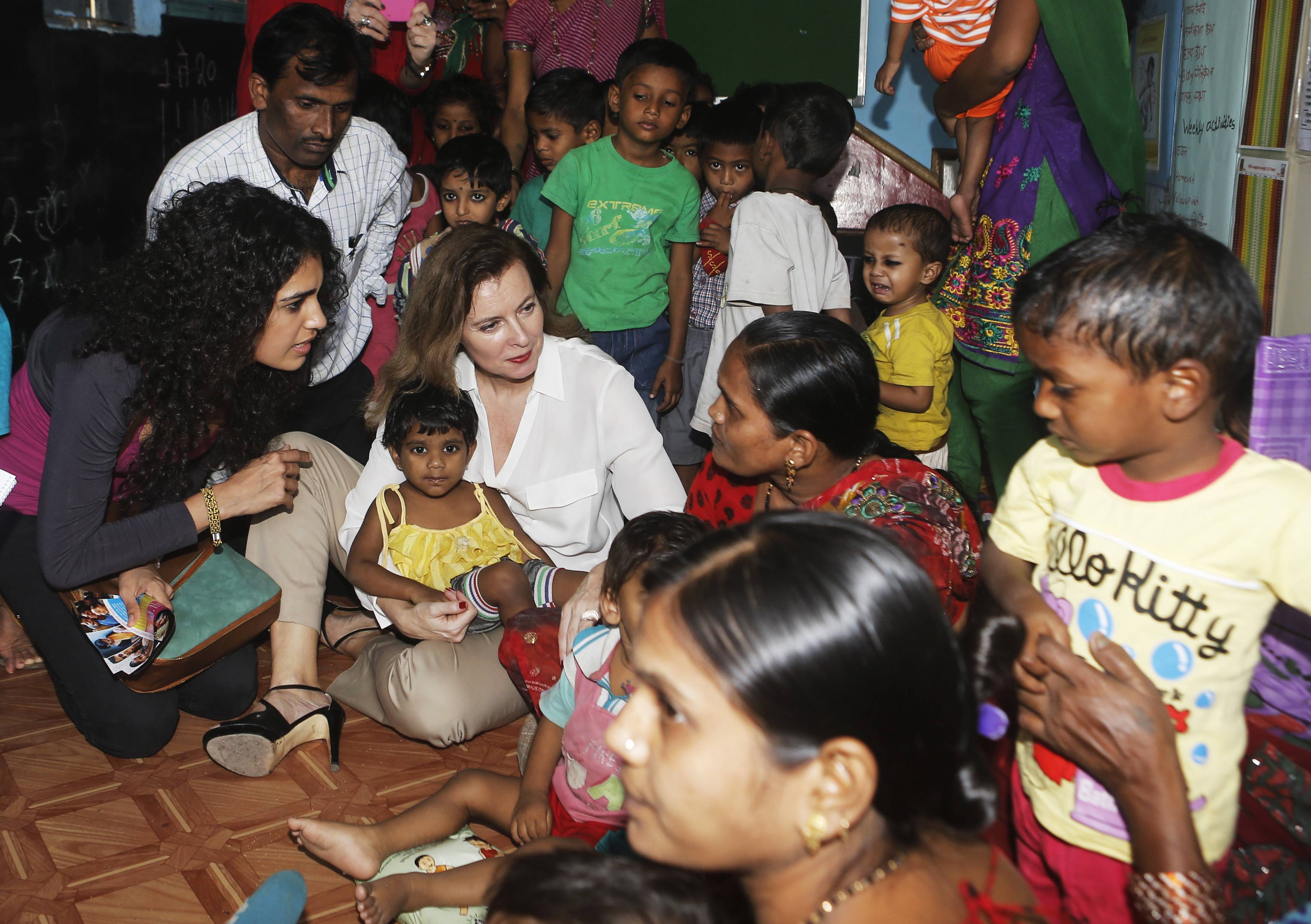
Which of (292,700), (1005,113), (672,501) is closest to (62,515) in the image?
(292,700)

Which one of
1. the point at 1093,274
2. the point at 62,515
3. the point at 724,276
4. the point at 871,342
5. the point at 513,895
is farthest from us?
the point at 724,276

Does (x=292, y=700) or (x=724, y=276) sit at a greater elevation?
(x=724, y=276)

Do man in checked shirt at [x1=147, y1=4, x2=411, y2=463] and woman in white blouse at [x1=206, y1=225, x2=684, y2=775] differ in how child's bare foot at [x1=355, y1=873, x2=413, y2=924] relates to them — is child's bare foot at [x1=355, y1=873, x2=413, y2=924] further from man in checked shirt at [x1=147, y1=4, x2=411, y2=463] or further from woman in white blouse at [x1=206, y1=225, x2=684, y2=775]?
man in checked shirt at [x1=147, y1=4, x2=411, y2=463]

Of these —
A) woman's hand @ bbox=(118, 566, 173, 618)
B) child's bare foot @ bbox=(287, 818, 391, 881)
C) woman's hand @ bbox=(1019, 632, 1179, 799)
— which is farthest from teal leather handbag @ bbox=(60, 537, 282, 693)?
woman's hand @ bbox=(1019, 632, 1179, 799)

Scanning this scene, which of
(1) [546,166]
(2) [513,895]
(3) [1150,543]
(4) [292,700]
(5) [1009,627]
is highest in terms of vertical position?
(1) [546,166]

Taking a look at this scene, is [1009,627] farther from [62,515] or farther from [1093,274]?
[62,515]

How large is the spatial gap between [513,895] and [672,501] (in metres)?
1.48

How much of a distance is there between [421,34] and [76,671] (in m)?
2.49

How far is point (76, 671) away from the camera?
2336mm

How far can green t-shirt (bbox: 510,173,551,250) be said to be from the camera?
363cm

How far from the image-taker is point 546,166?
373cm

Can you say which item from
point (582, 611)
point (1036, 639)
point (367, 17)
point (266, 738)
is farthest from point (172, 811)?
point (367, 17)

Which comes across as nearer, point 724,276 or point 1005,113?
point 1005,113

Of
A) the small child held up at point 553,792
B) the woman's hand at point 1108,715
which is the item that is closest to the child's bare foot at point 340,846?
the small child held up at point 553,792
